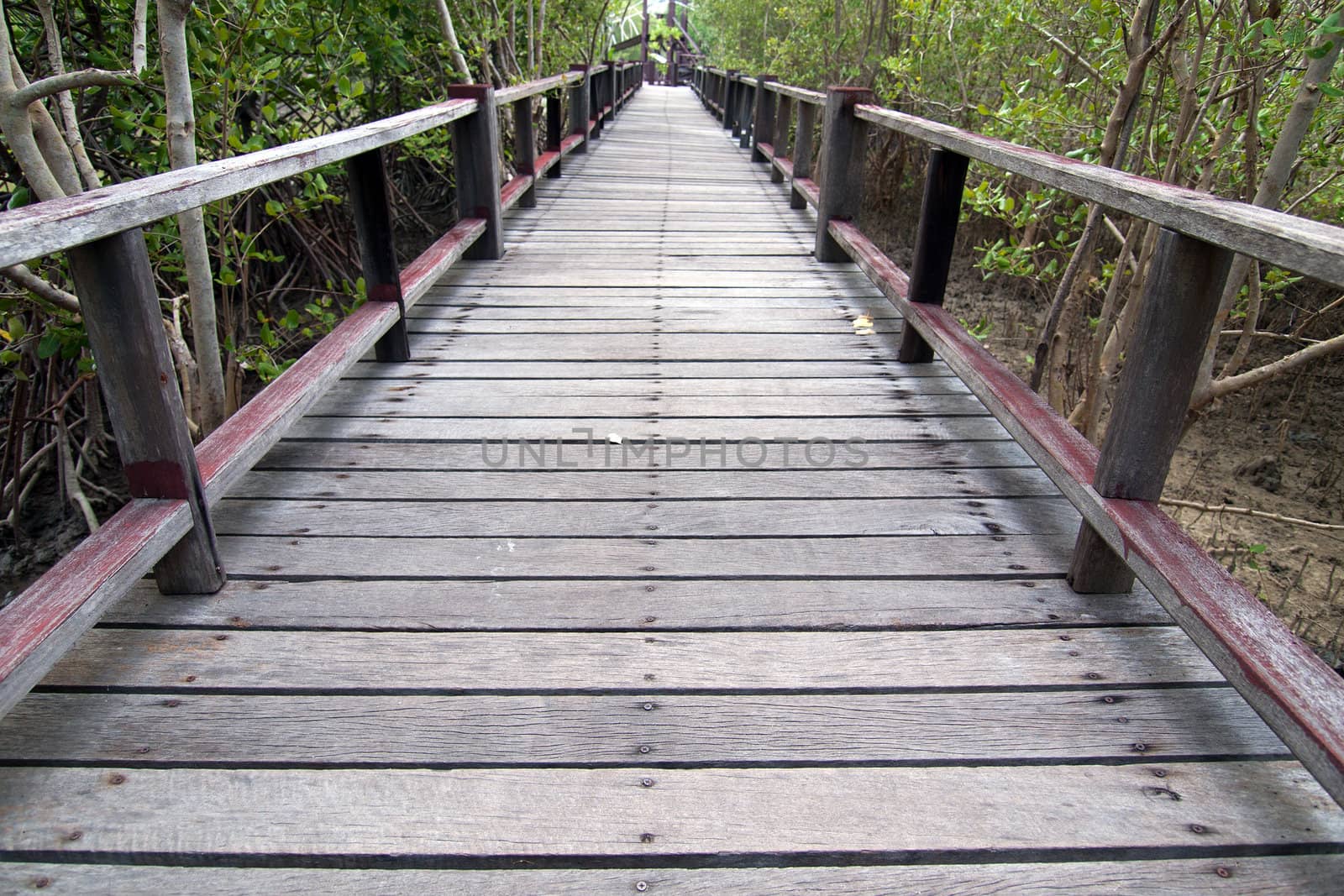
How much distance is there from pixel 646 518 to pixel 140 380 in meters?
1.03

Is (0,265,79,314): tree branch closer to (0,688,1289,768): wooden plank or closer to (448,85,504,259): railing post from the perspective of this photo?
(0,688,1289,768): wooden plank

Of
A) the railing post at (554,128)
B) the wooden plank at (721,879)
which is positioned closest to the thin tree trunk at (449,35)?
the railing post at (554,128)

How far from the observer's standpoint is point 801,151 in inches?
214

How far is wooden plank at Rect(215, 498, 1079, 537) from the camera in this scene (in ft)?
6.58

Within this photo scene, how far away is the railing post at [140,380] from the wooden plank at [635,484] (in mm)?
489

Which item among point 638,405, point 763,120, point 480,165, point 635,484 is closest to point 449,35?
point 480,165

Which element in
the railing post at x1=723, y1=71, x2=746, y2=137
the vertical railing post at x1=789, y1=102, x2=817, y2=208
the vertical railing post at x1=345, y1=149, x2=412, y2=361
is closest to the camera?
the vertical railing post at x1=345, y1=149, x2=412, y2=361

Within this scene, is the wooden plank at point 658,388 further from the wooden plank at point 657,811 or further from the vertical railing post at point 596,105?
the vertical railing post at point 596,105

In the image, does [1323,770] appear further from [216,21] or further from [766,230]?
[766,230]

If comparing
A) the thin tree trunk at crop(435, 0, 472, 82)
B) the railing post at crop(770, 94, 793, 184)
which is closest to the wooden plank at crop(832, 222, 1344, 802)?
the thin tree trunk at crop(435, 0, 472, 82)

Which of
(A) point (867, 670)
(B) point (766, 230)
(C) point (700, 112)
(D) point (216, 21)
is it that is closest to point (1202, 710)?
(A) point (867, 670)

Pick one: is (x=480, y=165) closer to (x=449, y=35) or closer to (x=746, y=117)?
(x=449, y=35)

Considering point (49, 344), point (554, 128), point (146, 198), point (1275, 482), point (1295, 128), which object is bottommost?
point (1275, 482)

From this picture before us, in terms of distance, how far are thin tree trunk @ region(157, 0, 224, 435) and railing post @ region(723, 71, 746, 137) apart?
785cm
